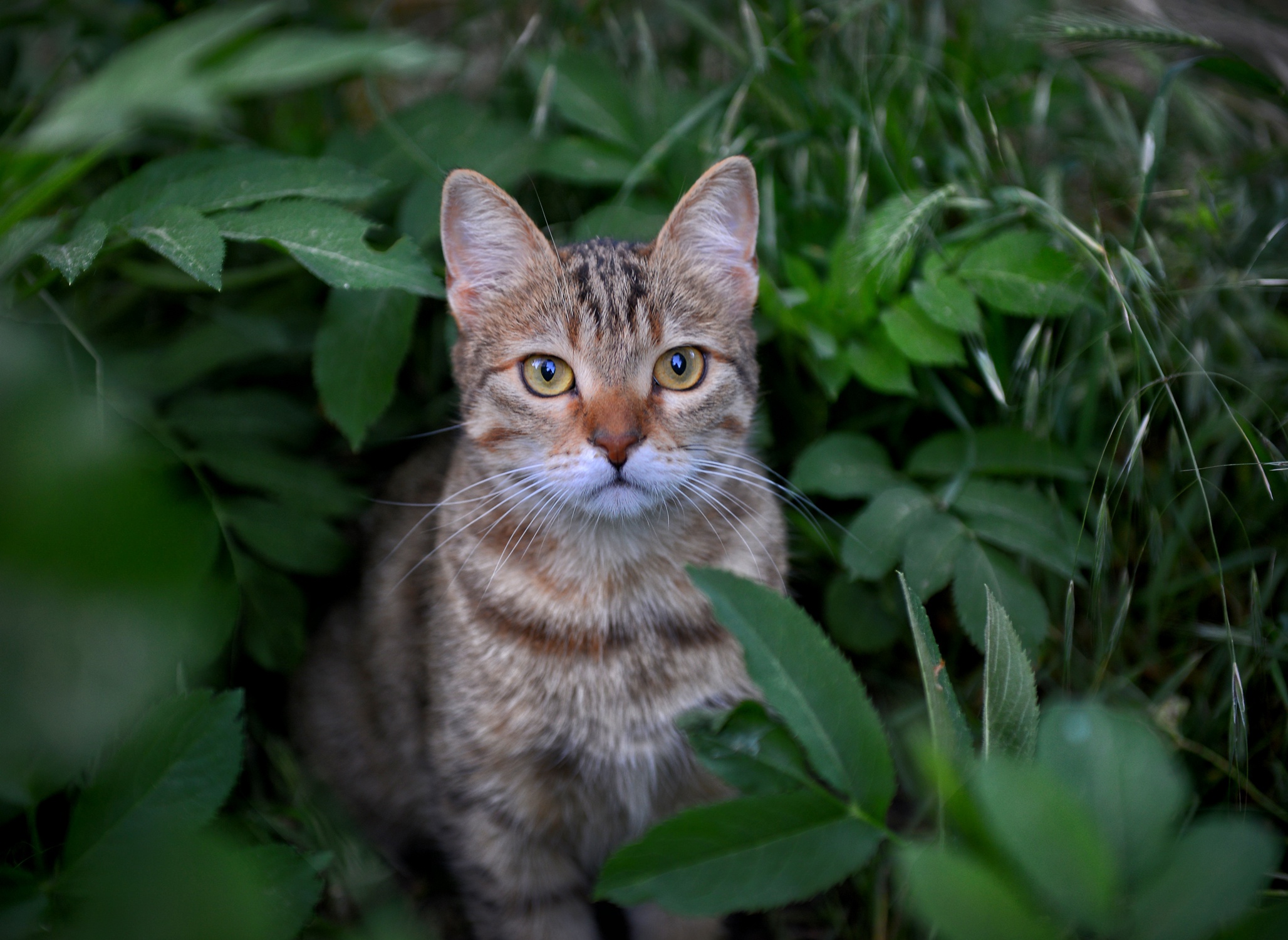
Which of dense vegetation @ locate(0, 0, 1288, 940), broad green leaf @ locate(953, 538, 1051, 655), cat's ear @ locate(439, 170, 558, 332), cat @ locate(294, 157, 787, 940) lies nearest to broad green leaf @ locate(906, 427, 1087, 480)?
dense vegetation @ locate(0, 0, 1288, 940)

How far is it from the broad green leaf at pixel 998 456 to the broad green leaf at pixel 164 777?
1.59 meters

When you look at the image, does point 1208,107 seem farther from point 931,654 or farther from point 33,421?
point 33,421

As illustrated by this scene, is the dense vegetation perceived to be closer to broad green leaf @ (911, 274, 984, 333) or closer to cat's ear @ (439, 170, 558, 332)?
broad green leaf @ (911, 274, 984, 333)

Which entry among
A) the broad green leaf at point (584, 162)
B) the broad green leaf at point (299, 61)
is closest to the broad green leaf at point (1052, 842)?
the broad green leaf at point (299, 61)

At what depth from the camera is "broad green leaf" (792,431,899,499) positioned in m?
1.97

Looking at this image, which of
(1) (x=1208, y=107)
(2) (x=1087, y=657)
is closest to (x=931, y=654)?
(2) (x=1087, y=657)

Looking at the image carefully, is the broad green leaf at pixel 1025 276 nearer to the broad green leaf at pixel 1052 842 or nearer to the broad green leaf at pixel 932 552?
the broad green leaf at pixel 932 552

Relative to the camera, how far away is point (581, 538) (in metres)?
1.80

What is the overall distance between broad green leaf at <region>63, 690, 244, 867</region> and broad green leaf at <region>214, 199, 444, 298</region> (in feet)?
2.50

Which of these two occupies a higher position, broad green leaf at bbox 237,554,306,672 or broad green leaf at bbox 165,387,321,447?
broad green leaf at bbox 165,387,321,447

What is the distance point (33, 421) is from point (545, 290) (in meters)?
1.27

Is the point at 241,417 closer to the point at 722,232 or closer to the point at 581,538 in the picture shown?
the point at 581,538

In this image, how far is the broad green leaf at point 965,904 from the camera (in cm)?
76

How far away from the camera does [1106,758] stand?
90 centimetres
